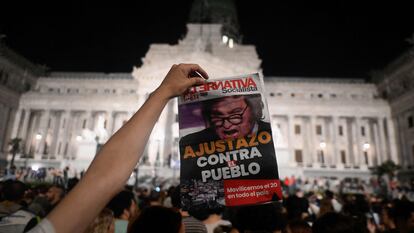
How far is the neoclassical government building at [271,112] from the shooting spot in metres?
46.6

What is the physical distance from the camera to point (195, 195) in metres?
2.55

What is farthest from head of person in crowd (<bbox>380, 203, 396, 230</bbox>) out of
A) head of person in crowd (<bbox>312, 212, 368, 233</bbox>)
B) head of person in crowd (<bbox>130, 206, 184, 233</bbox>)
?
head of person in crowd (<bbox>130, 206, 184, 233</bbox>)

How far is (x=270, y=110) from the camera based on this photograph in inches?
2117

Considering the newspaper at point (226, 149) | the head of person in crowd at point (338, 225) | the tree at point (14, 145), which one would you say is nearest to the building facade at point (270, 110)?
the tree at point (14, 145)

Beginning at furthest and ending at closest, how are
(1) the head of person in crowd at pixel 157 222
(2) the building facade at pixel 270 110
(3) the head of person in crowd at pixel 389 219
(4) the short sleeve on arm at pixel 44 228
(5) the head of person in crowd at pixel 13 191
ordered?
1. (2) the building facade at pixel 270 110
2. (5) the head of person in crowd at pixel 13 191
3. (3) the head of person in crowd at pixel 389 219
4. (1) the head of person in crowd at pixel 157 222
5. (4) the short sleeve on arm at pixel 44 228

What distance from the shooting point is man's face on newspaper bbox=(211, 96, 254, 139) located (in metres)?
2.62

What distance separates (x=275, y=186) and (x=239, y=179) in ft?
1.00

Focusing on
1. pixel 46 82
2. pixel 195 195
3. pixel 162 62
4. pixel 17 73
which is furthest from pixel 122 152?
pixel 46 82

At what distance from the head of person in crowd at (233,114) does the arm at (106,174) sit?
940 mm

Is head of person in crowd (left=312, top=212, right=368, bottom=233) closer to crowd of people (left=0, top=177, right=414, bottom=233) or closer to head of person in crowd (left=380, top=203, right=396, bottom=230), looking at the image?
crowd of people (left=0, top=177, right=414, bottom=233)

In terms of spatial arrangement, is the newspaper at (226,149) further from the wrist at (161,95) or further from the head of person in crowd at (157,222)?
the wrist at (161,95)

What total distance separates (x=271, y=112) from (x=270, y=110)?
1928 millimetres

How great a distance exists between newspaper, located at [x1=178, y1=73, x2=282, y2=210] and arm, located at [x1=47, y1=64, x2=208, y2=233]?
94 centimetres

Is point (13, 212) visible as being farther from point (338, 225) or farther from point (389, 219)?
point (389, 219)
